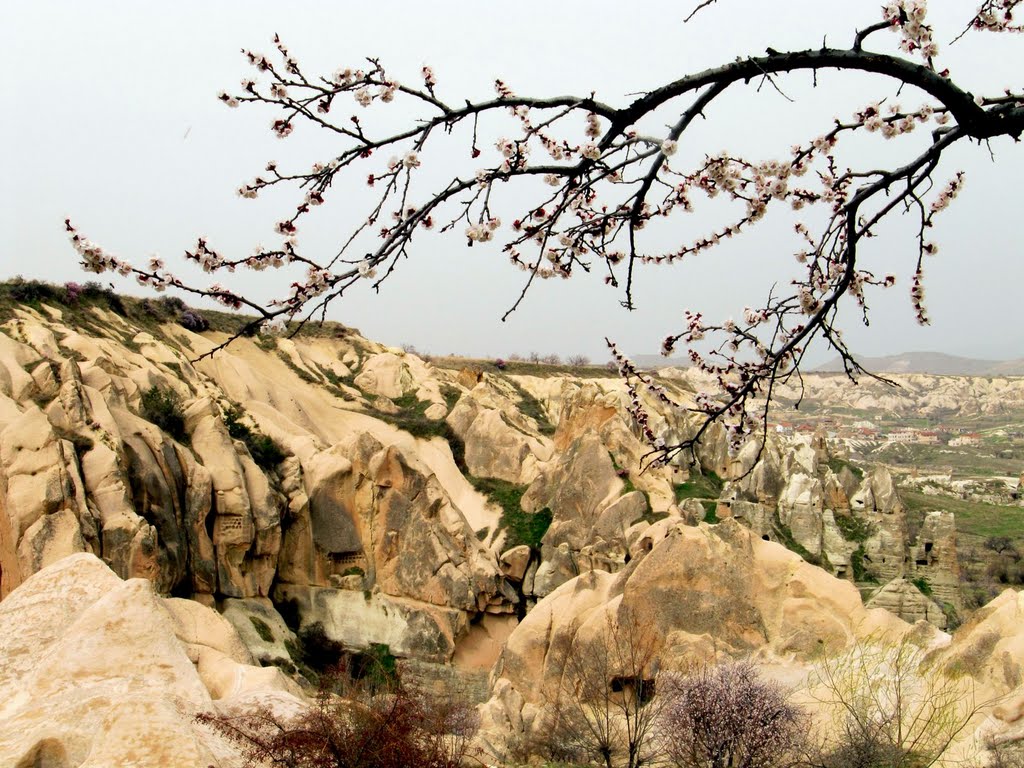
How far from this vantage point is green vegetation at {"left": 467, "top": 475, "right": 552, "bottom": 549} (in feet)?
90.7

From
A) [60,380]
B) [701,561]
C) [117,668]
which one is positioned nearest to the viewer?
[117,668]

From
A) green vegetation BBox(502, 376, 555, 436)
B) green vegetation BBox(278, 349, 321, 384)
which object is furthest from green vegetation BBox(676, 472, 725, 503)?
green vegetation BBox(278, 349, 321, 384)

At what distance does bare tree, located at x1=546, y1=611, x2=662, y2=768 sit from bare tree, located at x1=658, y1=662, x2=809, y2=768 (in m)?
1.53

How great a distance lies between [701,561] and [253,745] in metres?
7.84

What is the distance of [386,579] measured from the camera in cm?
2206

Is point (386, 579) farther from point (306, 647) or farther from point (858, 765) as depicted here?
point (858, 765)

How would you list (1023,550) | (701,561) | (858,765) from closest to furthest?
(858,765), (701,561), (1023,550)

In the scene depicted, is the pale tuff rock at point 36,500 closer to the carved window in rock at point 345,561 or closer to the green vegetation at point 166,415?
the green vegetation at point 166,415

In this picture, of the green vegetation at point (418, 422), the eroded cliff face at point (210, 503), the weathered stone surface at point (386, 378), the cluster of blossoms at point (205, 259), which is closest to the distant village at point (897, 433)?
the weathered stone surface at point (386, 378)

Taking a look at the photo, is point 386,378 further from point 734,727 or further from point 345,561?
point 734,727

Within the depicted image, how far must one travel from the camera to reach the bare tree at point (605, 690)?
33.0 feet

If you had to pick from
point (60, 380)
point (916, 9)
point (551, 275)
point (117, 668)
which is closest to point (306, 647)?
point (60, 380)

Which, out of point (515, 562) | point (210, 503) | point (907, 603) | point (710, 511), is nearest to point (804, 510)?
point (710, 511)

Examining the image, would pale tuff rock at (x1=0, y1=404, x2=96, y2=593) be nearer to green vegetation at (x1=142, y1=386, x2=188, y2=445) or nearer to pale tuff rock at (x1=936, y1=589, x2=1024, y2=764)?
green vegetation at (x1=142, y1=386, x2=188, y2=445)
